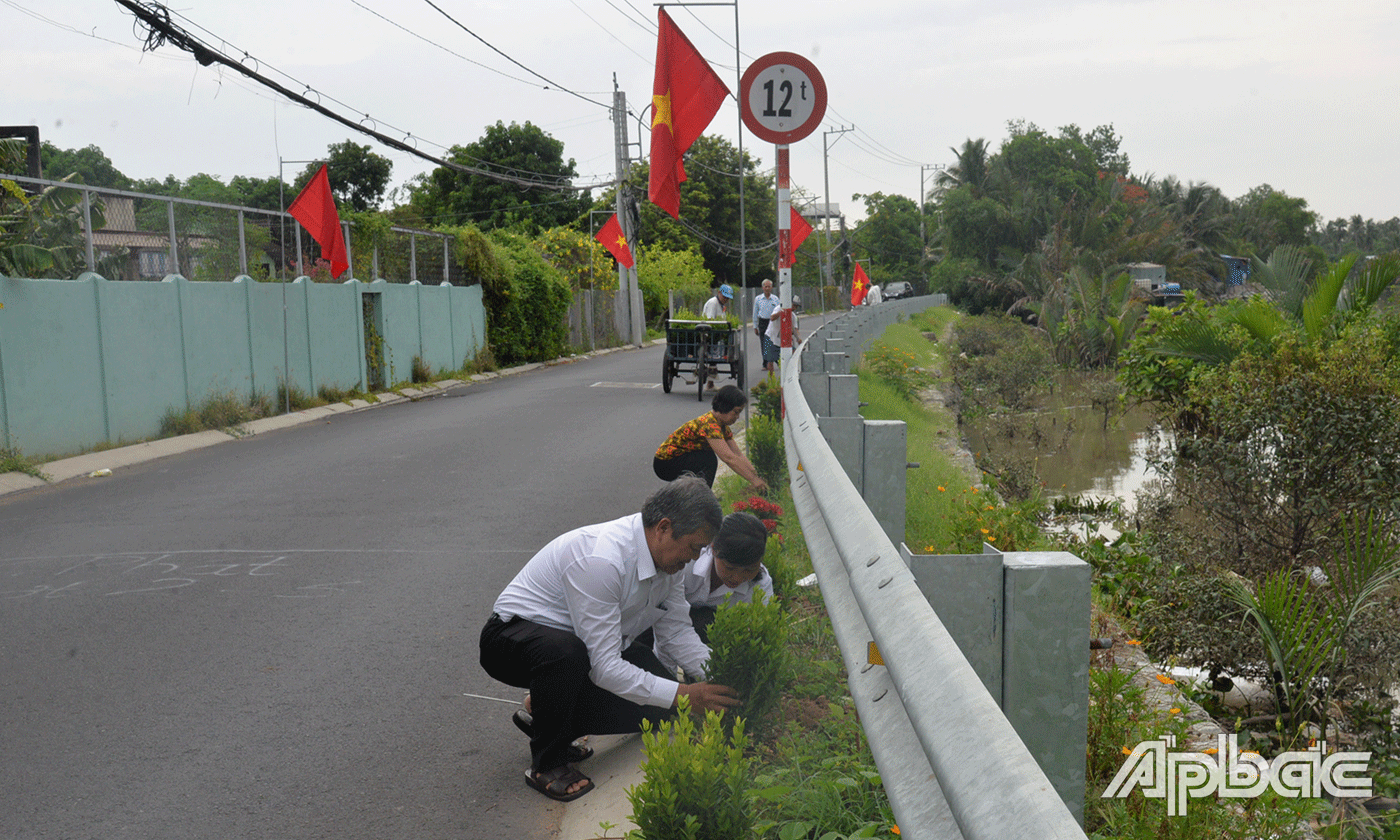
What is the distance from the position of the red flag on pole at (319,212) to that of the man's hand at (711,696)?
48.5ft

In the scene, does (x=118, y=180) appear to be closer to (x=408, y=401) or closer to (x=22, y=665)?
(x=408, y=401)

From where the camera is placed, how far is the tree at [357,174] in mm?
58062

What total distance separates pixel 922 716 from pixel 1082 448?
16.5 meters

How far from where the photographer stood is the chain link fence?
12.9m

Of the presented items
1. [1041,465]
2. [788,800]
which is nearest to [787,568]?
[788,800]

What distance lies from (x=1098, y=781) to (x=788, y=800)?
38.9 inches

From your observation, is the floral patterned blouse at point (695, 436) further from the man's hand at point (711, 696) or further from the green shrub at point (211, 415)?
the green shrub at point (211, 415)

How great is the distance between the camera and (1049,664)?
201 cm

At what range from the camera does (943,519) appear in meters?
7.27

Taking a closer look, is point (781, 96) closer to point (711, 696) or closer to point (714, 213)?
point (711, 696)

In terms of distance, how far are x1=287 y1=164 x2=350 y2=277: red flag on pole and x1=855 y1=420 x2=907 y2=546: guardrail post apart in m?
14.9

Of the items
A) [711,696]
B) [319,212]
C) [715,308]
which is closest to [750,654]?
[711,696]

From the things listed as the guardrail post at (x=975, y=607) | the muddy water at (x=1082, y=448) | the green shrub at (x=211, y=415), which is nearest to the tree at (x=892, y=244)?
the muddy water at (x=1082, y=448)

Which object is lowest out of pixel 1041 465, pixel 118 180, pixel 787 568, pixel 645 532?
pixel 1041 465
